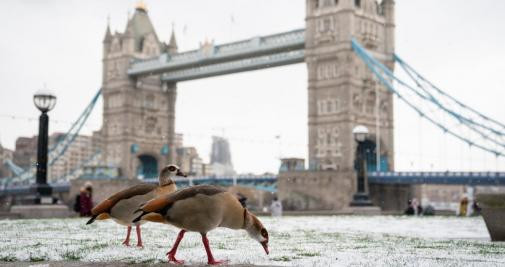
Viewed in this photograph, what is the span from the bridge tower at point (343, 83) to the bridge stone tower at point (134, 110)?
26773 mm

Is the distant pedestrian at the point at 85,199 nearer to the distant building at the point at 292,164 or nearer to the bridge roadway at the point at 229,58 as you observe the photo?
the distant building at the point at 292,164

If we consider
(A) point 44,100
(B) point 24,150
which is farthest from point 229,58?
(B) point 24,150

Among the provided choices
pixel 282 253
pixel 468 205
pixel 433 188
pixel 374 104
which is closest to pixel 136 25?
pixel 374 104

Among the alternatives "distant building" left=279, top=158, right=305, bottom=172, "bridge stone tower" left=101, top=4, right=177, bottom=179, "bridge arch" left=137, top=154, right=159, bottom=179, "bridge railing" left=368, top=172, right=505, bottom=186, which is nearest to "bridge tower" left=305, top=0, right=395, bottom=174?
"distant building" left=279, top=158, right=305, bottom=172

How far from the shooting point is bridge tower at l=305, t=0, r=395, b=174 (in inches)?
2143

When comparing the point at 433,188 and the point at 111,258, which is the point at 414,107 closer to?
the point at 111,258

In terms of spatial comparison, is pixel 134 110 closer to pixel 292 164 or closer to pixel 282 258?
pixel 292 164

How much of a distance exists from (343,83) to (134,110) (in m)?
30.9

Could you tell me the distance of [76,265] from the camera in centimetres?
596

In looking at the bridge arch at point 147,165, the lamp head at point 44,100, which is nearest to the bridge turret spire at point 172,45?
the bridge arch at point 147,165

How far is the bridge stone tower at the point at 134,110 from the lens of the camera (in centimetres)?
7512

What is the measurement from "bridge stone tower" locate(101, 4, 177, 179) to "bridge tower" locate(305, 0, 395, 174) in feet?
87.8

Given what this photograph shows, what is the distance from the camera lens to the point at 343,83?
179 feet

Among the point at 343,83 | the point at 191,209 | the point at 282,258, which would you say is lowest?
the point at 282,258
